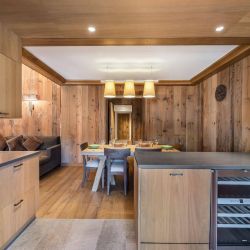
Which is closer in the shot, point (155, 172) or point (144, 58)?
point (155, 172)

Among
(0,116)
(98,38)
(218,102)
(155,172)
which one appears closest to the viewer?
(155,172)

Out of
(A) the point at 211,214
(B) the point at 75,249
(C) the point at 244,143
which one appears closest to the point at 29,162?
(B) the point at 75,249

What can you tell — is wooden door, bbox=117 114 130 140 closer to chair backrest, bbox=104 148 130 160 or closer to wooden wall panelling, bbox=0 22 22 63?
chair backrest, bbox=104 148 130 160

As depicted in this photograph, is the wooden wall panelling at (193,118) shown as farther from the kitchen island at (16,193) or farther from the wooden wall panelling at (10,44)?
the wooden wall panelling at (10,44)

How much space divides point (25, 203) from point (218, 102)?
3953 mm

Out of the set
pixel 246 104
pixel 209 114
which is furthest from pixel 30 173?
pixel 209 114

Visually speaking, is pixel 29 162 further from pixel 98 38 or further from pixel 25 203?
pixel 98 38

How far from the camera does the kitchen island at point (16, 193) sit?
203cm

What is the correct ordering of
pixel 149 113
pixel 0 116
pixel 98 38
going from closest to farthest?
pixel 0 116
pixel 98 38
pixel 149 113

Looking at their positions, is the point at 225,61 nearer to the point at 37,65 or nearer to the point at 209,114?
the point at 209,114

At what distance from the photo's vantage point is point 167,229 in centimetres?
189

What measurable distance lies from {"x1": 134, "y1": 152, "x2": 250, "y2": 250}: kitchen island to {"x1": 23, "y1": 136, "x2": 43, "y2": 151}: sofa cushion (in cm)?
404

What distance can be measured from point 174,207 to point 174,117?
444 cm

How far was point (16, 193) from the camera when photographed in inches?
89.0
